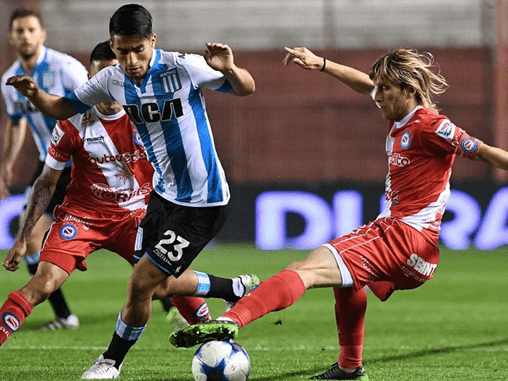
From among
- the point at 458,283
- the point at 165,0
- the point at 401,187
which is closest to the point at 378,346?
the point at 401,187

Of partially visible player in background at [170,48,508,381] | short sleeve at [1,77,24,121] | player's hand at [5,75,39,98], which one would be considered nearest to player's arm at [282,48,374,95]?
partially visible player in background at [170,48,508,381]

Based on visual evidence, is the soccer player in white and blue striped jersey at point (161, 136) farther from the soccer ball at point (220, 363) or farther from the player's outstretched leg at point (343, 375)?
the player's outstretched leg at point (343, 375)

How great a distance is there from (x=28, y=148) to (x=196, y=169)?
→ 1550 cm

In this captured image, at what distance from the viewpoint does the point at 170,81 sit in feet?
15.2

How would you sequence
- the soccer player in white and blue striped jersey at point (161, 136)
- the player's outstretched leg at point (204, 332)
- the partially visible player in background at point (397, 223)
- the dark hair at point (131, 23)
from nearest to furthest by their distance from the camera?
the player's outstretched leg at point (204, 332) < the partially visible player in background at point (397, 223) < the dark hair at point (131, 23) < the soccer player in white and blue striped jersey at point (161, 136)

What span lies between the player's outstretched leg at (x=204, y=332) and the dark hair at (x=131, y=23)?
4.89 ft

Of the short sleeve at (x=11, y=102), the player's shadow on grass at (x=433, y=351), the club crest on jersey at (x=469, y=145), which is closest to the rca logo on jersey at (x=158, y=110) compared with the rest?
the club crest on jersey at (x=469, y=145)

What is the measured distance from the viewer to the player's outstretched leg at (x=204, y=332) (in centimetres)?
383

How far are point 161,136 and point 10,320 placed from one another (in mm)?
1253

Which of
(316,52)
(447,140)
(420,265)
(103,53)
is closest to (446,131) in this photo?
(447,140)

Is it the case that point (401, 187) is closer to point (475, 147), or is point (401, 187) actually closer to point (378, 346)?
point (475, 147)

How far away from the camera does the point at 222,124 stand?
65.9ft

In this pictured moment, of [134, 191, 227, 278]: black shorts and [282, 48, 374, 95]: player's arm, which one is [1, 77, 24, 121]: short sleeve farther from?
[282, 48, 374, 95]: player's arm

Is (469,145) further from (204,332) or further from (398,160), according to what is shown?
(204,332)
